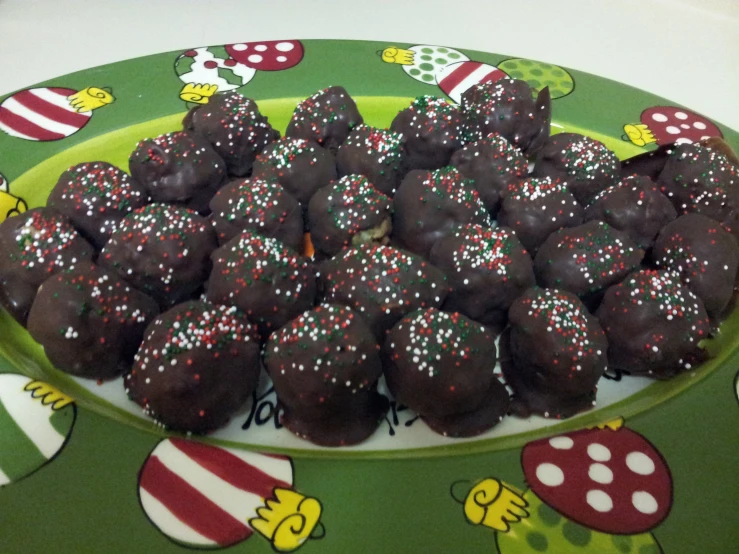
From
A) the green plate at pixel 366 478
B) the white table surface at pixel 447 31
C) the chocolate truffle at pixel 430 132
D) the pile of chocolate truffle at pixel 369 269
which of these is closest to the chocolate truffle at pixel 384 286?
the pile of chocolate truffle at pixel 369 269

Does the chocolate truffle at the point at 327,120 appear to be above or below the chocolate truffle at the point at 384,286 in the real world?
above

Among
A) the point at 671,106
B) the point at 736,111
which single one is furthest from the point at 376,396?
the point at 736,111

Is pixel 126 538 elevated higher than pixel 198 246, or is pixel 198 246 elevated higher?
pixel 198 246

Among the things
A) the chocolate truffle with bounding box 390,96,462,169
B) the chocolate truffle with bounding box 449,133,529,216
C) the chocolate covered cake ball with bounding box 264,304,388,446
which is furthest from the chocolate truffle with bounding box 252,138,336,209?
the chocolate covered cake ball with bounding box 264,304,388,446

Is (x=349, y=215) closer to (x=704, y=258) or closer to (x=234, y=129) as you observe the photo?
(x=234, y=129)

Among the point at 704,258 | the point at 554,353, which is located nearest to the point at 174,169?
the point at 554,353

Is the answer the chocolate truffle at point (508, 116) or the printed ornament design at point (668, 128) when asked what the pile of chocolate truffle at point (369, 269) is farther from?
the printed ornament design at point (668, 128)

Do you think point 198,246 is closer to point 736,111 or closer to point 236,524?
point 236,524
